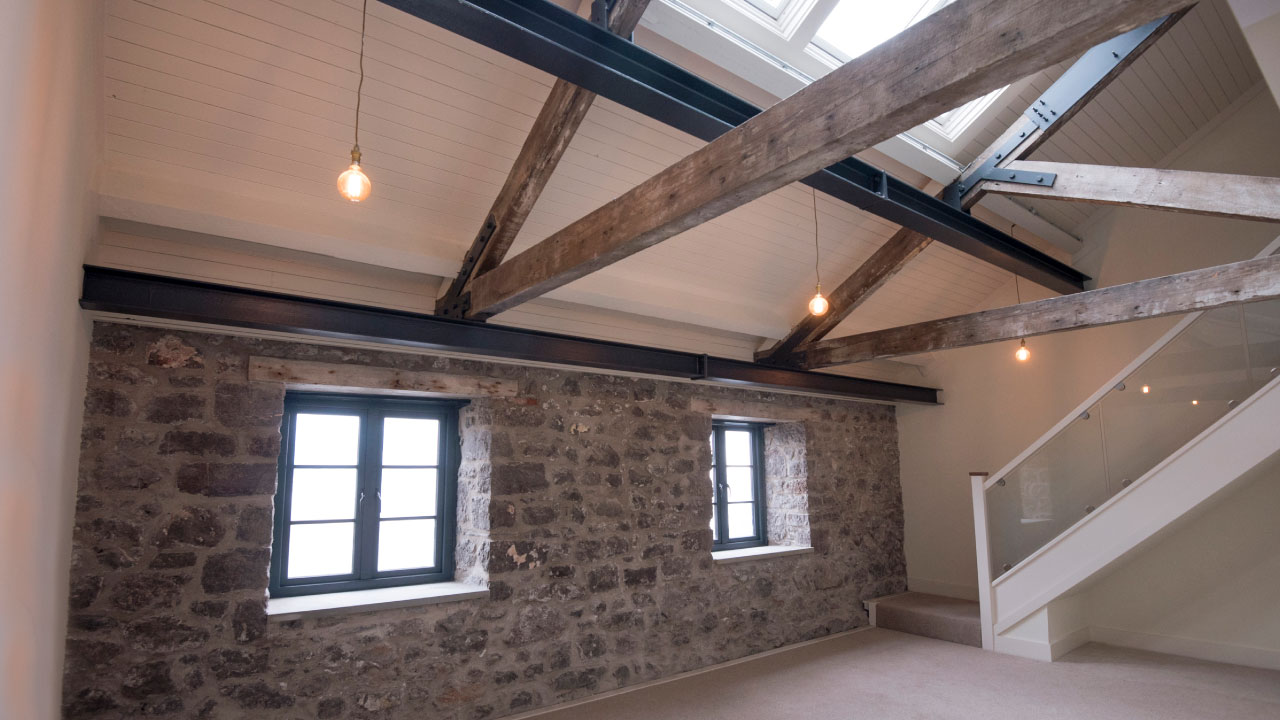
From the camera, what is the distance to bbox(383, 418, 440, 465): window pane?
449 centimetres

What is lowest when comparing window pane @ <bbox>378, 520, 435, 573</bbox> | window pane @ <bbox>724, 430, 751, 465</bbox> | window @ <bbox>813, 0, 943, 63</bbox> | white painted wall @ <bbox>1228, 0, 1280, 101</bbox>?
window pane @ <bbox>378, 520, 435, 573</bbox>

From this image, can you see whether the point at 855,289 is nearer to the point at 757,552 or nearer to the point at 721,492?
the point at 721,492

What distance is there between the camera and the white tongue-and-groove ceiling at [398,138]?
9.66 feet

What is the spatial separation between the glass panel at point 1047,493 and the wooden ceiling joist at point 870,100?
4.23 metres

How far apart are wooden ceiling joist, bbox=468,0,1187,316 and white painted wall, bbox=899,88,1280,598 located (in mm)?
5184

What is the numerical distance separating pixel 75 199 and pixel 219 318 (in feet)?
2.79

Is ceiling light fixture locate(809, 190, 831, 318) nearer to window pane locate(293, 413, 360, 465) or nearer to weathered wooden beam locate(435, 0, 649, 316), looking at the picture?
weathered wooden beam locate(435, 0, 649, 316)

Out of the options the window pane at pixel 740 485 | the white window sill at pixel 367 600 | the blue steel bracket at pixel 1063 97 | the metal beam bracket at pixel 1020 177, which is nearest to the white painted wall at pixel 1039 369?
the window pane at pixel 740 485

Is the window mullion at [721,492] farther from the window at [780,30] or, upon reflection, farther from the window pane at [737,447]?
the window at [780,30]

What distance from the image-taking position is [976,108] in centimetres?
466

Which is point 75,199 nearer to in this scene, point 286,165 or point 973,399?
point 286,165

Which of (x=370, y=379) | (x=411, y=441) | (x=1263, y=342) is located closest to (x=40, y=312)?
(x=370, y=379)

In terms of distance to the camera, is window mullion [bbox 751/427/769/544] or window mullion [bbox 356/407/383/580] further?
window mullion [bbox 751/427/769/544]

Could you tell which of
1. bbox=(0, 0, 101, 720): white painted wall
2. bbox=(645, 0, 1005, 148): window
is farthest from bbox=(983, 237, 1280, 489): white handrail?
bbox=(0, 0, 101, 720): white painted wall
